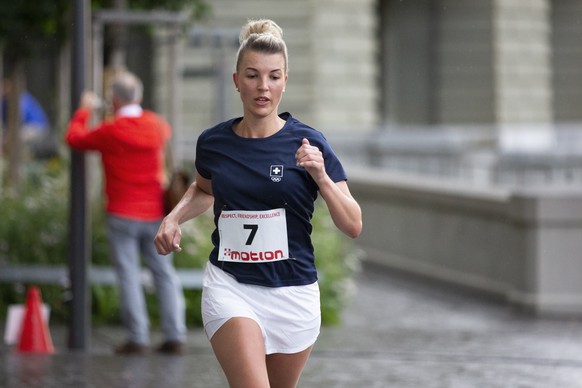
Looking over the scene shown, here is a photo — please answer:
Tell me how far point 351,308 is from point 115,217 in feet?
13.2

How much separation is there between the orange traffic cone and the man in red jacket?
0.52 m

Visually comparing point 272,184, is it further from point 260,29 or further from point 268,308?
point 260,29

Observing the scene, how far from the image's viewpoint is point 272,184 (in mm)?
5855

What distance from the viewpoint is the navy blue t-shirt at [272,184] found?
586 centimetres

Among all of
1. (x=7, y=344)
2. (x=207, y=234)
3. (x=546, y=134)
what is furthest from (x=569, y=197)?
(x=546, y=134)

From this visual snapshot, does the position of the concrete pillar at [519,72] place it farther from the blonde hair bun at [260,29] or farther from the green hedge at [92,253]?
the blonde hair bun at [260,29]

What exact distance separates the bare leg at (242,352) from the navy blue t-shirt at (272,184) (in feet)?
0.68

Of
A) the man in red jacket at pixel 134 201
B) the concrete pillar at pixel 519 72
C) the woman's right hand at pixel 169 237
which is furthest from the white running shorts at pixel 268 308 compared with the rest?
the concrete pillar at pixel 519 72

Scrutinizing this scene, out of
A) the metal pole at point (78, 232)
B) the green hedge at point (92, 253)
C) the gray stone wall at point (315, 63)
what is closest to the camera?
the metal pole at point (78, 232)

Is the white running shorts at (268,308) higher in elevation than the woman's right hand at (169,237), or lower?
lower

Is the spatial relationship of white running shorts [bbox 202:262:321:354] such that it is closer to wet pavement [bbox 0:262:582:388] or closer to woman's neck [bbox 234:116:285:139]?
woman's neck [bbox 234:116:285:139]

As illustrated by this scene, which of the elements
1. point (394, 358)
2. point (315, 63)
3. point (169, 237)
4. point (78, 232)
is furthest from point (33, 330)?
point (315, 63)

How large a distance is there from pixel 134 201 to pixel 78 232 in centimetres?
47

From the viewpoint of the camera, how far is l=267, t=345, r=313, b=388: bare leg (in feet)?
19.5
